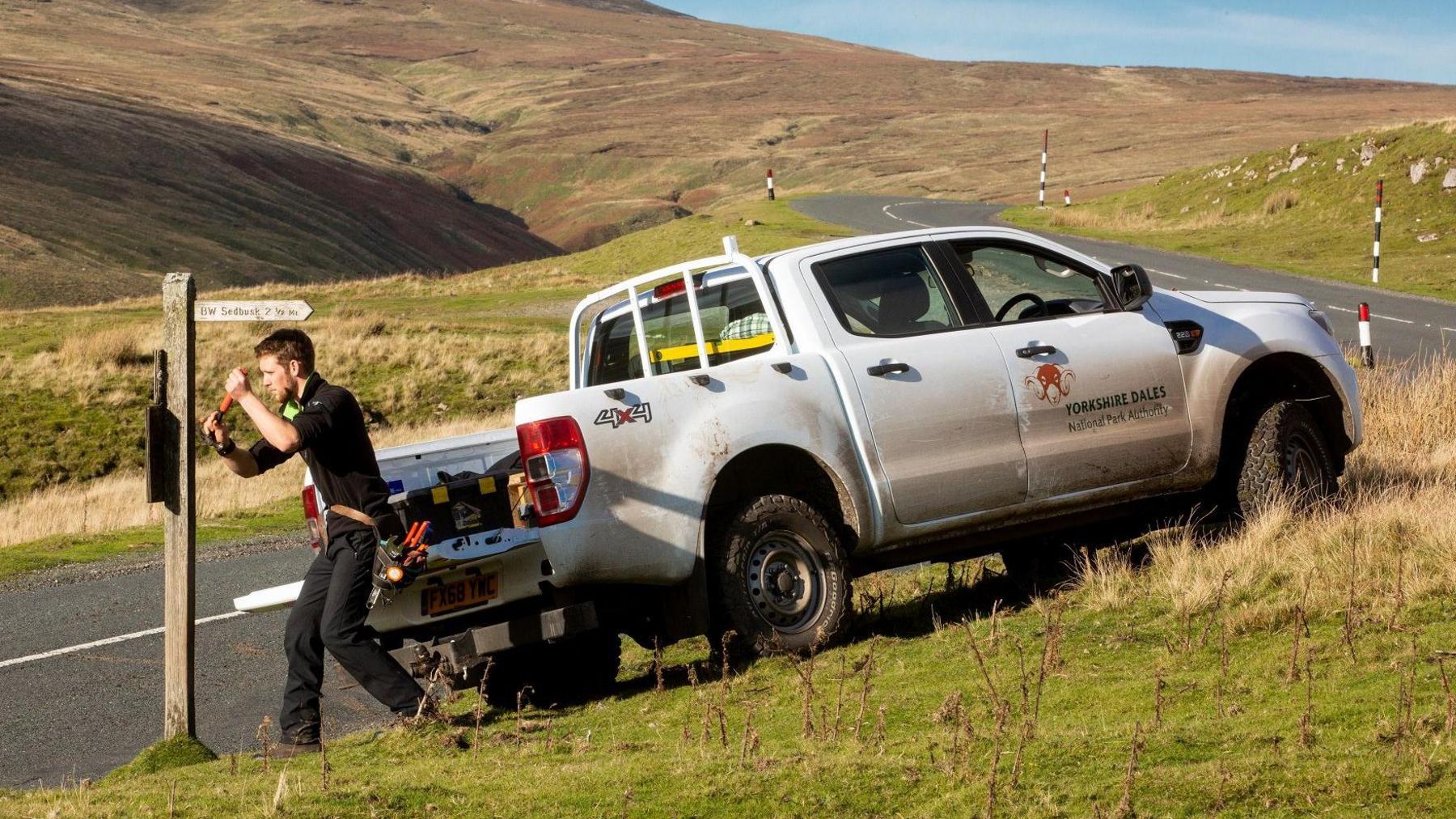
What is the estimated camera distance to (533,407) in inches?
270

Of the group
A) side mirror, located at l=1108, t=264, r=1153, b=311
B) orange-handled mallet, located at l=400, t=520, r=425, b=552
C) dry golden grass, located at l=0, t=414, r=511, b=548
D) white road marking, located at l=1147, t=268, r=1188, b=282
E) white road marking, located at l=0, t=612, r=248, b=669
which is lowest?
dry golden grass, located at l=0, t=414, r=511, b=548

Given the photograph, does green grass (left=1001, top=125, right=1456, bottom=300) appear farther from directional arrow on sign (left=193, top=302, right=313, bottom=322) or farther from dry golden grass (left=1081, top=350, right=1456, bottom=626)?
directional arrow on sign (left=193, top=302, right=313, bottom=322)

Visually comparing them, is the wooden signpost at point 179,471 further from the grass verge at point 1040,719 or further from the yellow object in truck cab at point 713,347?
the yellow object in truck cab at point 713,347

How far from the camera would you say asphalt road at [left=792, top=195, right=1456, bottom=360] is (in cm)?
2006

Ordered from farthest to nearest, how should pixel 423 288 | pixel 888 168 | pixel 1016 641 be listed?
1. pixel 888 168
2. pixel 423 288
3. pixel 1016 641

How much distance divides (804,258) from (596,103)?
170m

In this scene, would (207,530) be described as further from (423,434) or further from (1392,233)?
(1392,233)

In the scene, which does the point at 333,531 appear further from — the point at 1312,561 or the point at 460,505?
the point at 1312,561

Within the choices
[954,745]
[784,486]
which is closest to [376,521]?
[784,486]

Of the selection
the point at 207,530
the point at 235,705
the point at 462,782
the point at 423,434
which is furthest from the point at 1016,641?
the point at 423,434

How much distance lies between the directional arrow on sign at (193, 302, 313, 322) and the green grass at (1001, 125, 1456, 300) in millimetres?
22788

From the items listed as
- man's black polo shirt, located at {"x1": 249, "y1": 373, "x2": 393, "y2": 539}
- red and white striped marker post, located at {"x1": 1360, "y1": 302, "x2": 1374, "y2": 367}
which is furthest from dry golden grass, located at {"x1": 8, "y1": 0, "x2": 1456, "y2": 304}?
man's black polo shirt, located at {"x1": 249, "y1": 373, "x2": 393, "y2": 539}

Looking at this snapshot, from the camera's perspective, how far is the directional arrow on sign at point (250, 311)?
6.42 metres

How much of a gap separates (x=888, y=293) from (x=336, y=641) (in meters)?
3.30
